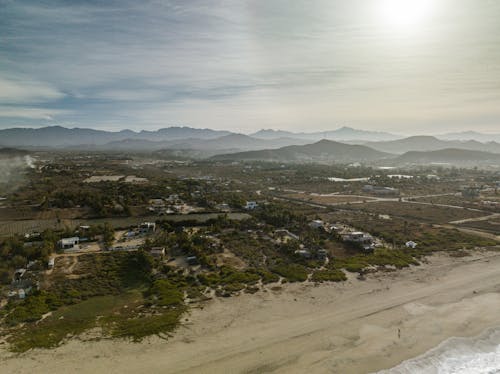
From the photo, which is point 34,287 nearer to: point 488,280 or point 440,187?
point 488,280

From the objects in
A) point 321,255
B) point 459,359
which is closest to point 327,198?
point 321,255

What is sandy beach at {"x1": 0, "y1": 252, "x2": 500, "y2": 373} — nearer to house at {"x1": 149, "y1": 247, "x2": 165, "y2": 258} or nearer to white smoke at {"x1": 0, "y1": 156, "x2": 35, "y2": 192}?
house at {"x1": 149, "y1": 247, "x2": 165, "y2": 258}

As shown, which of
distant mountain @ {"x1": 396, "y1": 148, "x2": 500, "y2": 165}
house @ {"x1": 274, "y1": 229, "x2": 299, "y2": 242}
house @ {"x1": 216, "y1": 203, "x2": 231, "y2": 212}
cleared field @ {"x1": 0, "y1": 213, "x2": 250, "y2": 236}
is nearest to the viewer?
house @ {"x1": 274, "y1": 229, "x2": 299, "y2": 242}

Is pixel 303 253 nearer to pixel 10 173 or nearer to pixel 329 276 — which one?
pixel 329 276

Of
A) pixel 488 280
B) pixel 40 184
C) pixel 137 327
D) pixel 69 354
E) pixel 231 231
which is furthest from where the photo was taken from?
pixel 40 184

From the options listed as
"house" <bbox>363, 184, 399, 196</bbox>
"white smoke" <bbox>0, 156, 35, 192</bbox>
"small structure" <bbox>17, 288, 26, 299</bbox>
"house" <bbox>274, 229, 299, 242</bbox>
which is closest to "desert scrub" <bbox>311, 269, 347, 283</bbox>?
"house" <bbox>274, 229, 299, 242</bbox>

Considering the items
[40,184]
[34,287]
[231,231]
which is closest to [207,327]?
[34,287]

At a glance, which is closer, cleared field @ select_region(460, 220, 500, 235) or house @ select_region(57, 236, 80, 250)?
house @ select_region(57, 236, 80, 250)
